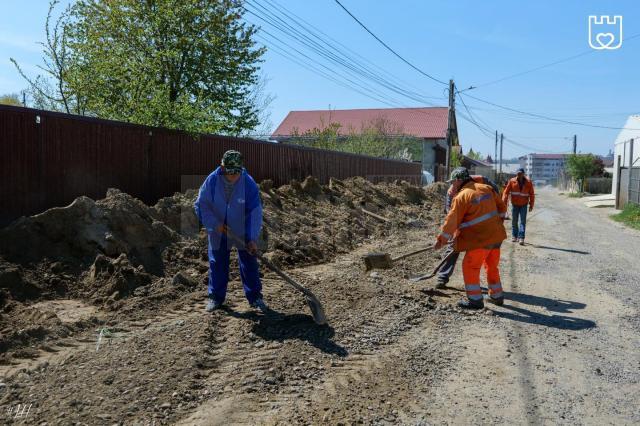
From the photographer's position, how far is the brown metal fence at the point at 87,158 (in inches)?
259

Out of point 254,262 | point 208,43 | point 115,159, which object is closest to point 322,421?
point 254,262

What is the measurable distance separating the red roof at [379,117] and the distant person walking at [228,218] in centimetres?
3914

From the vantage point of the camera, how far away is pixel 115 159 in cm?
813

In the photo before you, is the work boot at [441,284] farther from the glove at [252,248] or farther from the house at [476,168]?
the house at [476,168]

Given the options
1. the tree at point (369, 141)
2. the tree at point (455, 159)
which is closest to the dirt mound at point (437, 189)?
the tree at point (369, 141)

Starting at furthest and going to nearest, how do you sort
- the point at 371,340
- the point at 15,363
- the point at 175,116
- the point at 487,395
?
the point at 175,116, the point at 371,340, the point at 15,363, the point at 487,395

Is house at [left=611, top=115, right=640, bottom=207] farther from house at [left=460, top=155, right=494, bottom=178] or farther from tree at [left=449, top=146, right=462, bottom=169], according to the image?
tree at [left=449, top=146, right=462, bottom=169]

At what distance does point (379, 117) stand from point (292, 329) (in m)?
41.5

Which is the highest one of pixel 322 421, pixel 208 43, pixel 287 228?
pixel 208 43

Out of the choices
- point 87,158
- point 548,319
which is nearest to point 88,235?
point 87,158

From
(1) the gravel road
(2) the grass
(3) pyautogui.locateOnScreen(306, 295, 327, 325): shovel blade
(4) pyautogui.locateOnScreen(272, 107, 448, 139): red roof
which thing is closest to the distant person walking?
(3) pyautogui.locateOnScreen(306, 295, 327, 325): shovel blade

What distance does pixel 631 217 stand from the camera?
20156 mm

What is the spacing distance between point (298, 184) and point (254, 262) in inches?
295

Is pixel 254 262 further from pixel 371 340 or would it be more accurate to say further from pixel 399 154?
pixel 399 154
